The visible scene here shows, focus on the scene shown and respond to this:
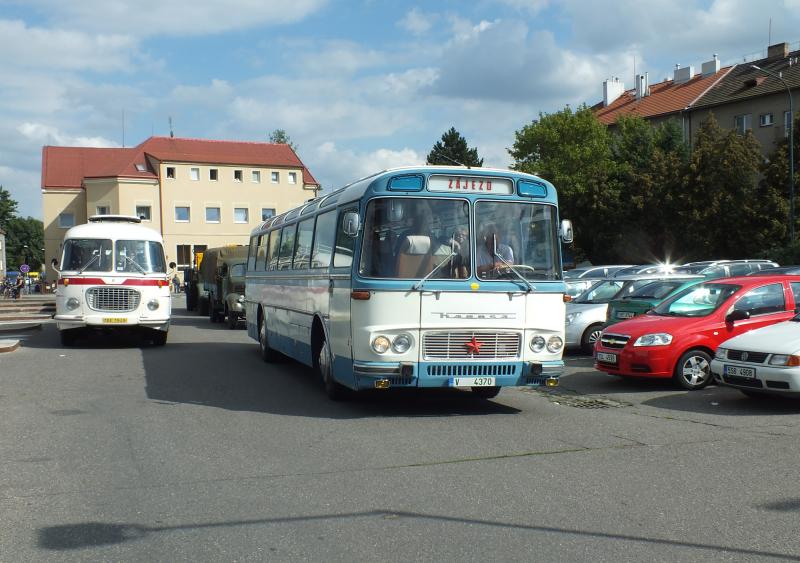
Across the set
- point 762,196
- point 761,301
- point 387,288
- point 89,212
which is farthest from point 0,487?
point 89,212

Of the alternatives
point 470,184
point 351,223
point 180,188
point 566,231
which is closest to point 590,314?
point 566,231

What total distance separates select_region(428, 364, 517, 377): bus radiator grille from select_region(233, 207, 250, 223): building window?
6780 cm

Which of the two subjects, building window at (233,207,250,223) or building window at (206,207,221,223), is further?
building window at (233,207,250,223)

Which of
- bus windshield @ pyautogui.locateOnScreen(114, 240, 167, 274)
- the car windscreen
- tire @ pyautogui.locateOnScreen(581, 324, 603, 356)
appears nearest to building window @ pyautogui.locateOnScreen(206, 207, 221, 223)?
bus windshield @ pyautogui.locateOnScreen(114, 240, 167, 274)

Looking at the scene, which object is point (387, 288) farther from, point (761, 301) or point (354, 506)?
point (761, 301)

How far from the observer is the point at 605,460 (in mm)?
7688

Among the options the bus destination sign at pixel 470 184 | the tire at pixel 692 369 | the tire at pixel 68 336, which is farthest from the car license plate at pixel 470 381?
the tire at pixel 68 336

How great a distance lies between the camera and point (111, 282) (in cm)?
1952

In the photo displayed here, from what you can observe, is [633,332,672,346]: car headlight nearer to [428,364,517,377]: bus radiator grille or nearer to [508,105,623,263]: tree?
[428,364,517,377]: bus radiator grille

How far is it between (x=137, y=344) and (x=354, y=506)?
16155 mm

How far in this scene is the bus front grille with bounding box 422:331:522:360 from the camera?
9.91 metres

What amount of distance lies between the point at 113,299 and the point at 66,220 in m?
62.1

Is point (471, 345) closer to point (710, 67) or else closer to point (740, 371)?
point (740, 371)

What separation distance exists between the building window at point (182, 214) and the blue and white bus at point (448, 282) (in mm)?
65525
